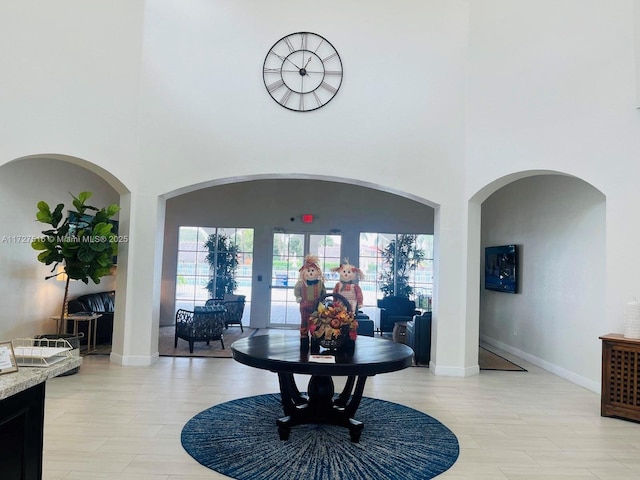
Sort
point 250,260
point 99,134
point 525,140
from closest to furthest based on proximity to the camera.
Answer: point 525,140
point 99,134
point 250,260

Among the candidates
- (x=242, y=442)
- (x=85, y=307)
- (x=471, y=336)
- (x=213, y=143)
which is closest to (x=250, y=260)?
(x=85, y=307)

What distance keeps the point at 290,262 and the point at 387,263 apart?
7.19 ft

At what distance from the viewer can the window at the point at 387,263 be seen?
9.96 meters

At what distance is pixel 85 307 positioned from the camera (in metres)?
7.02

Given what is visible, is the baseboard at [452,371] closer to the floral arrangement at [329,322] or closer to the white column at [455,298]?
the white column at [455,298]

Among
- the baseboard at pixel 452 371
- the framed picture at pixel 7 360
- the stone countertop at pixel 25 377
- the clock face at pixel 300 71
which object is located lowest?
the baseboard at pixel 452 371

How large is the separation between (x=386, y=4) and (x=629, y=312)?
4804 mm

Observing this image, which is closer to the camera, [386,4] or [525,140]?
[525,140]

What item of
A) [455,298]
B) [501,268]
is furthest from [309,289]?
[501,268]

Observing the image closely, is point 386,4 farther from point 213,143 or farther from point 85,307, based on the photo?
point 85,307

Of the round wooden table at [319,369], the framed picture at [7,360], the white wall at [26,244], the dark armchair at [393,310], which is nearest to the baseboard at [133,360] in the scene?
the white wall at [26,244]

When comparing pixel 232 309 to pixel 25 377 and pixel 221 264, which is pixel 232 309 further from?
pixel 25 377

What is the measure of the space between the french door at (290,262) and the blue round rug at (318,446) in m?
5.56

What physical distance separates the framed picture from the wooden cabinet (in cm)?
477
